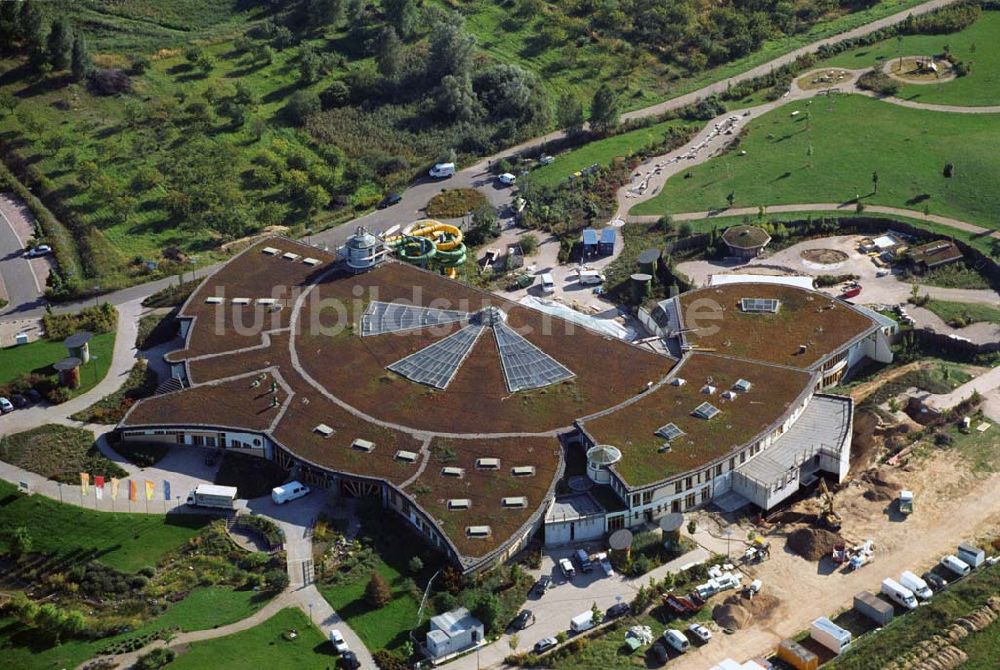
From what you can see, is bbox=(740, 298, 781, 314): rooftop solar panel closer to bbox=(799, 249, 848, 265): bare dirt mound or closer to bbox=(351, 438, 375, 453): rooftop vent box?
bbox=(799, 249, 848, 265): bare dirt mound

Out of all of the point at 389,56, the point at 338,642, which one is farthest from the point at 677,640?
the point at 389,56

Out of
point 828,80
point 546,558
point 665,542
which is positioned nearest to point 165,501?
point 546,558

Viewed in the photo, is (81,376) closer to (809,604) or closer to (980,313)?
(809,604)

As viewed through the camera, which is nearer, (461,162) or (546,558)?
(546,558)

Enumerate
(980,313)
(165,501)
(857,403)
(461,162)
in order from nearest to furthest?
(165,501), (857,403), (980,313), (461,162)

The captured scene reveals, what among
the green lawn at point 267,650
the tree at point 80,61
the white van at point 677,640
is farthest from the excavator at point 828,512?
the tree at point 80,61

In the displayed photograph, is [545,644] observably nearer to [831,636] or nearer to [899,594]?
[831,636]
